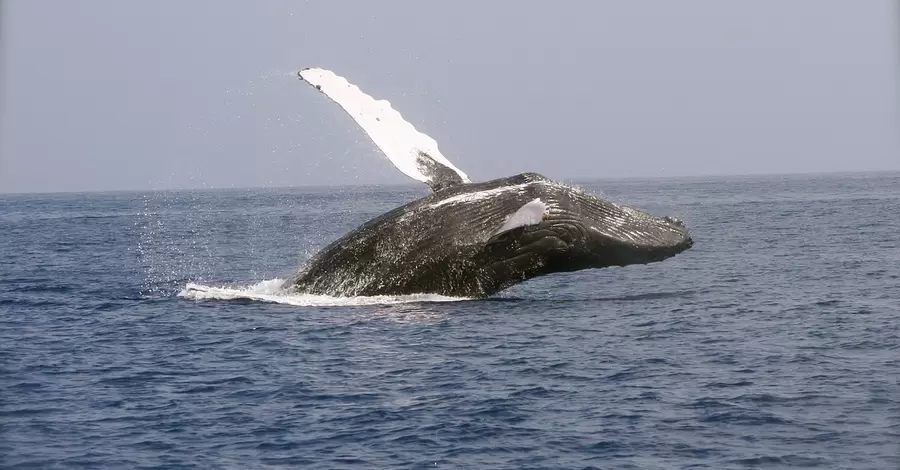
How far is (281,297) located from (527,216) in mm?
4128

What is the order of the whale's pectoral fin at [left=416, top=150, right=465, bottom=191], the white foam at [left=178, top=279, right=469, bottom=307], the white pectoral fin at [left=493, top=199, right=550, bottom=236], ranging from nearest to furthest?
the white pectoral fin at [left=493, top=199, right=550, bottom=236]
the whale's pectoral fin at [left=416, top=150, right=465, bottom=191]
the white foam at [left=178, top=279, right=469, bottom=307]

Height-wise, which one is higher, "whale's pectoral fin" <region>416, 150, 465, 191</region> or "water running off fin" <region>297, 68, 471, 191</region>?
"water running off fin" <region>297, 68, 471, 191</region>

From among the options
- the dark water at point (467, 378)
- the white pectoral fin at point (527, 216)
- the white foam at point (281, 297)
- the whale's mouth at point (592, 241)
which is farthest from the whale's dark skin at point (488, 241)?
the dark water at point (467, 378)

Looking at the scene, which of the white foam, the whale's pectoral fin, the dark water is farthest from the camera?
the white foam

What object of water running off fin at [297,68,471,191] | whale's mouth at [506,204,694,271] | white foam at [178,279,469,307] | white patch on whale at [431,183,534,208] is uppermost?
water running off fin at [297,68,471,191]

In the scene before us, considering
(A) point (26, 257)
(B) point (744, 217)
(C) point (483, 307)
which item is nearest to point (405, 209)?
(C) point (483, 307)

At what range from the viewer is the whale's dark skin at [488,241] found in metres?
13.3

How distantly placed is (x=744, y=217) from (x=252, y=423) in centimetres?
3861

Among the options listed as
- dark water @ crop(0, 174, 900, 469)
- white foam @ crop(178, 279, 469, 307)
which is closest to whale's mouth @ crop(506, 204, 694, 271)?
dark water @ crop(0, 174, 900, 469)

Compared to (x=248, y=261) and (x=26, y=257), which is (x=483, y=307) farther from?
(x=26, y=257)

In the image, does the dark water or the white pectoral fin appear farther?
the white pectoral fin

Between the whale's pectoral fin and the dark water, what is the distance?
1682mm

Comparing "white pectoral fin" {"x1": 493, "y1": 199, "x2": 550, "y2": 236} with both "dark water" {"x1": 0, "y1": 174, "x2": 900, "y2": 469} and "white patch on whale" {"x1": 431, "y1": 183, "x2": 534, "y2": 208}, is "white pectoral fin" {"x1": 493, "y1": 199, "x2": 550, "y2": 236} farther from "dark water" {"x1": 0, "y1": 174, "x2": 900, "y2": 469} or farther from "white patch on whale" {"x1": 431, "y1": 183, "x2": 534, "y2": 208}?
"dark water" {"x1": 0, "y1": 174, "x2": 900, "y2": 469}

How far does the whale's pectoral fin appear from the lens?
45.9 feet
